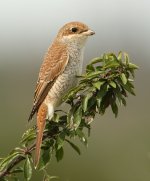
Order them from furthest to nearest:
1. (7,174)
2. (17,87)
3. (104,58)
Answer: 1. (17,87)
2. (104,58)
3. (7,174)

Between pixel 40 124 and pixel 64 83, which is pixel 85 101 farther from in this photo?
pixel 64 83

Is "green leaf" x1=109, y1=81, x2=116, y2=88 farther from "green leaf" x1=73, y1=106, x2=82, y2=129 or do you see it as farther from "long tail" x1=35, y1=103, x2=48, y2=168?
"long tail" x1=35, y1=103, x2=48, y2=168

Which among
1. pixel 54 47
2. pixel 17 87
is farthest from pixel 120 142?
pixel 17 87

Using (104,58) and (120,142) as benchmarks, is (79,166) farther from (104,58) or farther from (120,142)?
(104,58)

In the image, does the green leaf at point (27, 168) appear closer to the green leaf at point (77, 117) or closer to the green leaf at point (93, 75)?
the green leaf at point (77, 117)

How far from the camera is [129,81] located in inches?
163

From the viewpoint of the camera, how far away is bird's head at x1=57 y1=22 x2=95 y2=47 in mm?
5918

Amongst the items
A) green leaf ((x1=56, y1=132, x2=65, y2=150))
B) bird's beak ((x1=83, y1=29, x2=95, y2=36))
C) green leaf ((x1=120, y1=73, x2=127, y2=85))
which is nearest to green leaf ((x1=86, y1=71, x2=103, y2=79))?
green leaf ((x1=120, y1=73, x2=127, y2=85))

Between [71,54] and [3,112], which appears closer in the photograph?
[71,54]

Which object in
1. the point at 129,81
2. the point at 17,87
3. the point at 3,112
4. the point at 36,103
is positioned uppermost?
the point at 17,87

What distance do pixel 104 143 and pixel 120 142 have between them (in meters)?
0.87

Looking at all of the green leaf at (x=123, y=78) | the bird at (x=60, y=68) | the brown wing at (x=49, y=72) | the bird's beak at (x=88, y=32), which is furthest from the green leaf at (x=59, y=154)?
the bird's beak at (x=88, y=32)

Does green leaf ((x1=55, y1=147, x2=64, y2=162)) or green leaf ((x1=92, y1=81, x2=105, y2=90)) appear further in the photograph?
green leaf ((x1=55, y1=147, x2=64, y2=162))

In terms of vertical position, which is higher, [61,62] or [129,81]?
[61,62]
